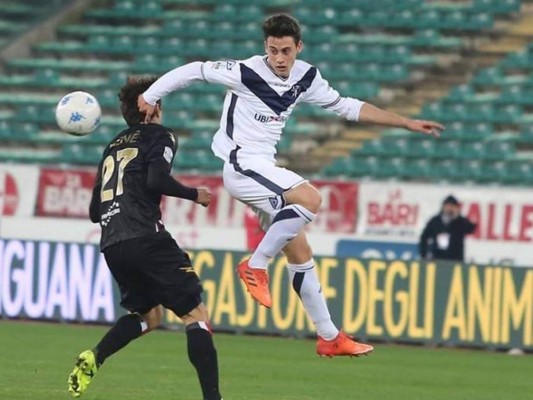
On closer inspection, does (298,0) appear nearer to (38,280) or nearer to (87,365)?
(38,280)

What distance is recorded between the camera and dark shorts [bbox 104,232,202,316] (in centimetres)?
894

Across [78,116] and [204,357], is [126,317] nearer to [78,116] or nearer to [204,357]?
[204,357]

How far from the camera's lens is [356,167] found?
72.0 feet

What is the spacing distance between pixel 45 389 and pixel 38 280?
7232 mm

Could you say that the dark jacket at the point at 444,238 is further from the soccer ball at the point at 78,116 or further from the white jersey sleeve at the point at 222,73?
the soccer ball at the point at 78,116

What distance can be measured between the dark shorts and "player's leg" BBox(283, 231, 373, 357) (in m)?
1.11

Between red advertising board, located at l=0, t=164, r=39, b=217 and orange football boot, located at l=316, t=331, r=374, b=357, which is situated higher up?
red advertising board, located at l=0, t=164, r=39, b=217

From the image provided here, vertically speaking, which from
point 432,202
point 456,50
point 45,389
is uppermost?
point 456,50

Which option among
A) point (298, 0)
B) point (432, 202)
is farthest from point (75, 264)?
point (298, 0)

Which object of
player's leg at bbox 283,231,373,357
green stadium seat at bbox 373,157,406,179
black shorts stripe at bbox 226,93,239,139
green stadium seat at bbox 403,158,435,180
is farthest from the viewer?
green stadium seat at bbox 373,157,406,179

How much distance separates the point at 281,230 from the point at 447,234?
873 cm

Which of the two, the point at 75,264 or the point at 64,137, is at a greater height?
the point at 64,137

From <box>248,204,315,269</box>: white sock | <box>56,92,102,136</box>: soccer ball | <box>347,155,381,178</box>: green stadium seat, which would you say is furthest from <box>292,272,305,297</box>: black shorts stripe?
<box>347,155,381,178</box>: green stadium seat

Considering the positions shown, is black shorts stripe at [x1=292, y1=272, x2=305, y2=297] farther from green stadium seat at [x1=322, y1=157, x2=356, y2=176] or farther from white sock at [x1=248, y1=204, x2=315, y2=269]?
green stadium seat at [x1=322, y1=157, x2=356, y2=176]
